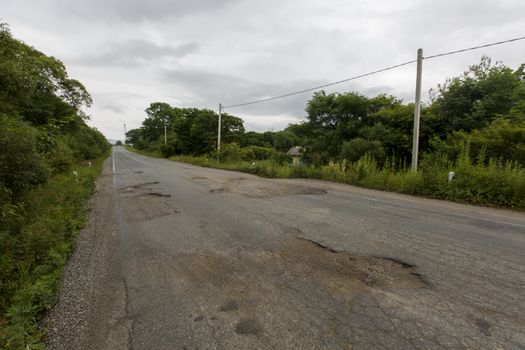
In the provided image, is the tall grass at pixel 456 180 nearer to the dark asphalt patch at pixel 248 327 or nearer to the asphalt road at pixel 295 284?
the asphalt road at pixel 295 284

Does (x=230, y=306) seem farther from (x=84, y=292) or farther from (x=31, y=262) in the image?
(x=31, y=262)

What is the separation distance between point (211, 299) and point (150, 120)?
64.9 metres

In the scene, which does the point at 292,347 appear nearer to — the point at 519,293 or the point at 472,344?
the point at 472,344

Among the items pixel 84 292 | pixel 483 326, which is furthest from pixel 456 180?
pixel 84 292

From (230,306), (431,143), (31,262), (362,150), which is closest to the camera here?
(230,306)

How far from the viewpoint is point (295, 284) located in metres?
2.71

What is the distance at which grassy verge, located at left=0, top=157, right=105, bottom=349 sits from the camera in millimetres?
2133

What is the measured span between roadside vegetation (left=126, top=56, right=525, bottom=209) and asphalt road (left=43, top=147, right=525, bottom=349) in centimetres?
265

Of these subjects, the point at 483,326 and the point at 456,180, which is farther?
the point at 456,180

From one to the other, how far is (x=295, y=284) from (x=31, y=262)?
135 inches

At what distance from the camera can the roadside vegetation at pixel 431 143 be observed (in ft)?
24.8

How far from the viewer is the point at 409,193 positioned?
8.52 meters

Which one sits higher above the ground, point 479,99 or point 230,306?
point 479,99

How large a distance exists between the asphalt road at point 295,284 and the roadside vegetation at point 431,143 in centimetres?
265
